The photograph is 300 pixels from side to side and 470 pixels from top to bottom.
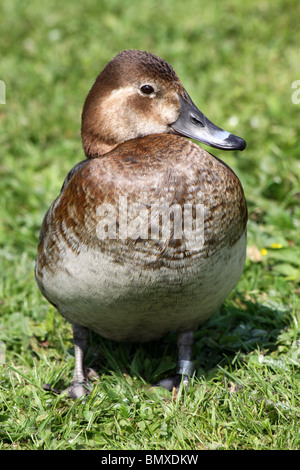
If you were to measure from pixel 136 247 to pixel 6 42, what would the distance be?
4281 mm

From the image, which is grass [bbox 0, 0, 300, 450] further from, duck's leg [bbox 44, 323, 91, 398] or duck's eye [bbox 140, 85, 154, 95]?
duck's eye [bbox 140, 85, 154, 95]

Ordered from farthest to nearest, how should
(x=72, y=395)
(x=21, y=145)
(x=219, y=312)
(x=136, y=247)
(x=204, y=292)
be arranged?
(x=21, y=145) < (x=219, y=312) < (x=72, y=395) < (x=204, y=292) < (x=136, y=247)

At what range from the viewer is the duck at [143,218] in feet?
7.98

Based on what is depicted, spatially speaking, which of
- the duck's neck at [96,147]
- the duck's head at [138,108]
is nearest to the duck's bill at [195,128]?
the duck's head at [138,108]

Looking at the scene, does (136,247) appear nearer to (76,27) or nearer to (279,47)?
(279,47)

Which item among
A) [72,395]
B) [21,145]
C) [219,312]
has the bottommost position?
[72,395]

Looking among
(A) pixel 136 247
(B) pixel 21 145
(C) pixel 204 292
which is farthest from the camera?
(B) pixel 21 145

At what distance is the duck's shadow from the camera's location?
9.96ft

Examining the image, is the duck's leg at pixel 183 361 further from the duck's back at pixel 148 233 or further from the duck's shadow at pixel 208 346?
the duck's back at pixel 148 233

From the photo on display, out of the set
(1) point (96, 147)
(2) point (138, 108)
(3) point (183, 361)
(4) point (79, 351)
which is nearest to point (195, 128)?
(2) point (138, 108)

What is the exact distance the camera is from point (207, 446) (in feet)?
8.00

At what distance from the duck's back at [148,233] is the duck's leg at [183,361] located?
11.8 inches

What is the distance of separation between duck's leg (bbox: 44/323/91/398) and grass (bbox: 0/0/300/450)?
73 millimetres

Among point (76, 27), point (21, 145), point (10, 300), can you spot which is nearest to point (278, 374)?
point (10, 300)
